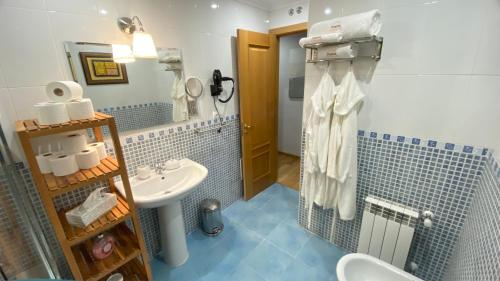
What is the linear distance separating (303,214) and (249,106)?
49.0 inches

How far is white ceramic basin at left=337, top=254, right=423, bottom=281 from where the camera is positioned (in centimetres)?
129

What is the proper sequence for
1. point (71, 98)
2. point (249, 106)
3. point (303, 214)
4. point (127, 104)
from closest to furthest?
point (71, 98) < point (127, 104) < point (303, 214) < point (249, 106)

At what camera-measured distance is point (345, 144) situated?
4.67 ft

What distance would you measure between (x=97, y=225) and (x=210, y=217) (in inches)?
41.5

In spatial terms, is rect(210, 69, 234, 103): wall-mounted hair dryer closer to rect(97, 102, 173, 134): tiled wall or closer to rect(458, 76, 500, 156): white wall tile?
rect(97, 102, 173, 134): tiled wall

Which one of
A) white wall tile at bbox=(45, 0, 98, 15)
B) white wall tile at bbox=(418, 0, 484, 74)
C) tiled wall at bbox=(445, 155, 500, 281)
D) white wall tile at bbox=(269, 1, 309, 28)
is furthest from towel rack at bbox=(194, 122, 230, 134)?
tiled wall at bbox=(445, 155, 500, 281)

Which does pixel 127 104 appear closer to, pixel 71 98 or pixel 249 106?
pixel 71 98

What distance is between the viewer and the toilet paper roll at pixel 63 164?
1.05m

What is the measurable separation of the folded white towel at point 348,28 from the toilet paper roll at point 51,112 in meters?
1.40

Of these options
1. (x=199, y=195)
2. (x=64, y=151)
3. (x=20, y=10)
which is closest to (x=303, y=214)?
(x=199, y=195)

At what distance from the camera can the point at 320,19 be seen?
4.99ft

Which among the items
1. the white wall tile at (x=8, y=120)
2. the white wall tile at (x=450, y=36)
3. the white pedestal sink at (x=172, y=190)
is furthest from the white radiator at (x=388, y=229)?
the white wall tile at (x=8, y=120)

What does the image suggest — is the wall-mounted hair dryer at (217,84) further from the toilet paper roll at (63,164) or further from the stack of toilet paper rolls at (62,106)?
the toilet paper roll at (63,164)

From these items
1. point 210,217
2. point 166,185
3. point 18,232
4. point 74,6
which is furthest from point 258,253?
point 74,6
